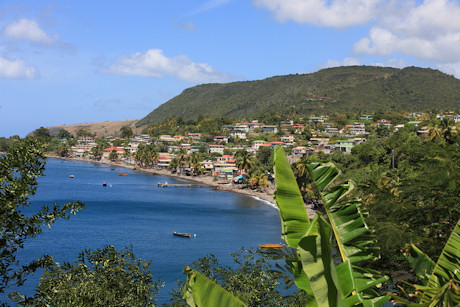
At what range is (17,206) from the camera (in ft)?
24.0

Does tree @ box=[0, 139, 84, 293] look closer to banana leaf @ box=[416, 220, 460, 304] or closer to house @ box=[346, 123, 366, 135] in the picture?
banana leaf @ box=[416, 220, 460, 304]

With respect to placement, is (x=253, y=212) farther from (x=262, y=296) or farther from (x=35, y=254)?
(x=262, y=296)

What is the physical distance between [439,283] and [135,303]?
6931mm

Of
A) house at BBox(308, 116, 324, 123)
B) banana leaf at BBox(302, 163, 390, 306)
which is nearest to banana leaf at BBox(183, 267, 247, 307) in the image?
banana leaf at BBox(302, 163, 390, 306)

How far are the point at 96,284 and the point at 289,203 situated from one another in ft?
22.3

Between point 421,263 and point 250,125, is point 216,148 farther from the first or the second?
point 421,263

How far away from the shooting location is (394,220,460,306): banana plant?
414 centimetres

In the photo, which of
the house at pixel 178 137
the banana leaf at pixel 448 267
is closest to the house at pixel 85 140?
the house at pixel 178 137

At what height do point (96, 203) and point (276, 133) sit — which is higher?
point (276, 133)

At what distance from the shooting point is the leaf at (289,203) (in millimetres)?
4547

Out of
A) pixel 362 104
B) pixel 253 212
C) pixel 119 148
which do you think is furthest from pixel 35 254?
pixel 362 104

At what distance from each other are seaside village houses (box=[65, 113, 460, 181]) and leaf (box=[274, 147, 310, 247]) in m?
83.5

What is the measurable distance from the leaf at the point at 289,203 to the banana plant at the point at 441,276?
3.88 ft

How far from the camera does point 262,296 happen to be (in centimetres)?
1165
